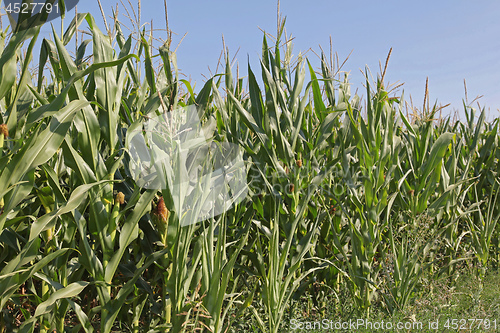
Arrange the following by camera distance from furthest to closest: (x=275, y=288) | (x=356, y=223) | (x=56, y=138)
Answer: (x=356, y=223) < (x=275, y=288) < (x=56, y=138)

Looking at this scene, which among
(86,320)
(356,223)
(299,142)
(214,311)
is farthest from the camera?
(356,223)

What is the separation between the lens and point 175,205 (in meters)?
1.46

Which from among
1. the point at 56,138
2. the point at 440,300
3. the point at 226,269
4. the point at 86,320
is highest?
the point at 56,138

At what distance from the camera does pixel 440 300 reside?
2.49m

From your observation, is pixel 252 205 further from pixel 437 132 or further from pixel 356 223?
pixel 437 132

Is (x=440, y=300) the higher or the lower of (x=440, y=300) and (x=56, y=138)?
the lower

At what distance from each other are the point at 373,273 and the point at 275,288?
77 cm

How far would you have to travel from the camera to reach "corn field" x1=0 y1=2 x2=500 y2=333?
1381 millimetres

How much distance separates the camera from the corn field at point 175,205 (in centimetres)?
138

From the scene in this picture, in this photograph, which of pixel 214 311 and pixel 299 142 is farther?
pixel 299 142

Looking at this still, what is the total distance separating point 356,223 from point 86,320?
162 centimetres

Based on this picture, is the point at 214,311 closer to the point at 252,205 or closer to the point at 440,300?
the point at 252,205

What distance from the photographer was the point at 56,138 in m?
1.25

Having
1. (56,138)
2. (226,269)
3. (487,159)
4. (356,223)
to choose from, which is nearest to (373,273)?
(356,223)
